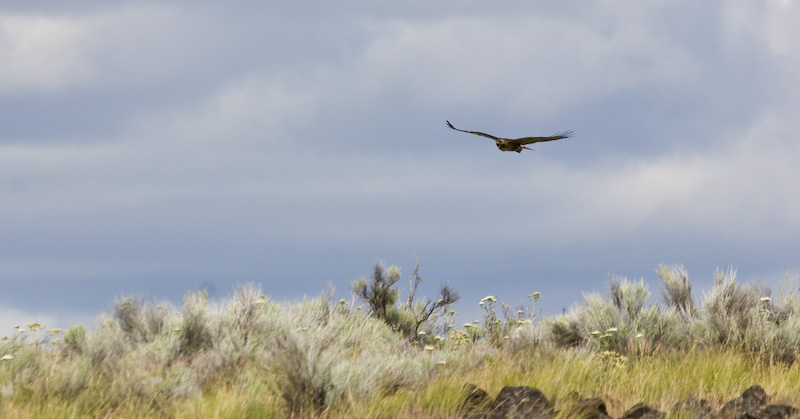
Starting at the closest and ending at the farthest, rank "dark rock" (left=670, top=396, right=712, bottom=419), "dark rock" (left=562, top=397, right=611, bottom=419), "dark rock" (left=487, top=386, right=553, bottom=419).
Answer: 1. "dark rock" (left=487, top=386, right=553, bottom=419)
2. "dark rock" (left=562, top=397, right=611, bottom=419)
3. "dark rock" (left=670, top=396, right=712, bottom=419)

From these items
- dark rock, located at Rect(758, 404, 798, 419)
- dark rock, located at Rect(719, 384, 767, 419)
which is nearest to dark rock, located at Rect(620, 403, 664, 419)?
dark rock, located at Rect(719, 384, 767, 419)

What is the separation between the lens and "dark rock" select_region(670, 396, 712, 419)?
6.99 m

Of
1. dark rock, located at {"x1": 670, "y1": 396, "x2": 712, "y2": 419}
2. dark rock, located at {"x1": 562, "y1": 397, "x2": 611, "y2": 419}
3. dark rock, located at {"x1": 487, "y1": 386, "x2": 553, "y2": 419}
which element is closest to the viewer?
dark rock, located at {"x1": 487, "y1": 386, "x2": 553, "y2": 419}

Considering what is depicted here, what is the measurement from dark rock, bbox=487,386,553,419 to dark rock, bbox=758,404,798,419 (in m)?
1.87

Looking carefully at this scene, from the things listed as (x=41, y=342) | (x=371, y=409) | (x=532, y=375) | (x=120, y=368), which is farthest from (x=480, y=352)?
(x=41, y=342)

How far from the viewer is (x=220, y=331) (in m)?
9.97

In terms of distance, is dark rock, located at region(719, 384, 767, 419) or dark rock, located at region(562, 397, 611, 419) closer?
dark rock, located at region(562, 397, 611, 419)

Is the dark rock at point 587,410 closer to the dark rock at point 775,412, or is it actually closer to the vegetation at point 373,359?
the vegetation at point 373,359

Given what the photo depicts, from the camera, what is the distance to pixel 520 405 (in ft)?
22.3

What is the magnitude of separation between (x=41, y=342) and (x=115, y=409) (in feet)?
9.65

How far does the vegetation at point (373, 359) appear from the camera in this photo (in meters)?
6.96

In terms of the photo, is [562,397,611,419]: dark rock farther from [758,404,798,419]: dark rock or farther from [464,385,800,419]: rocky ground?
[758,404,798,419]: dark rock

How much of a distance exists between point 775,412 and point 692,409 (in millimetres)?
695

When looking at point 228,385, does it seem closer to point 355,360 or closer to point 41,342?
point 355,360
